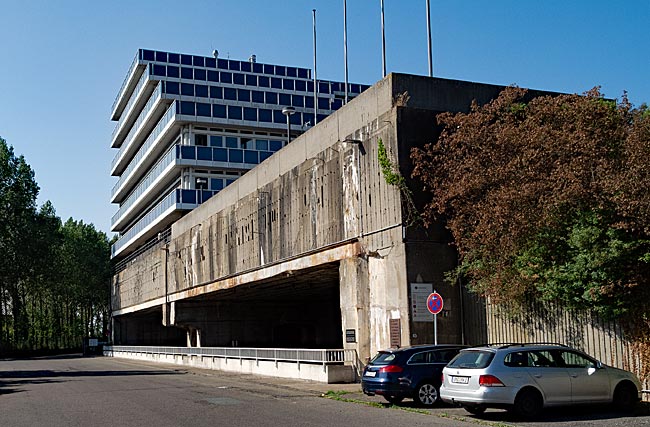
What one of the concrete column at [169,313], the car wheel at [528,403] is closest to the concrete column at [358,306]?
the car wheel at [528,403]

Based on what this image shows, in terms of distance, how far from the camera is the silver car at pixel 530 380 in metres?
14.2

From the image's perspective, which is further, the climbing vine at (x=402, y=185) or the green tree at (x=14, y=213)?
the green tree at (x=14, y=213)

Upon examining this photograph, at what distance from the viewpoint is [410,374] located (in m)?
17.3

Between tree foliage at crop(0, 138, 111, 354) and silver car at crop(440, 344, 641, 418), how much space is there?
2637 inches

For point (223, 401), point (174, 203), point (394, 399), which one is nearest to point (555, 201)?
point (394, 399)

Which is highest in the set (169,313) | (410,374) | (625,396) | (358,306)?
(358,306)

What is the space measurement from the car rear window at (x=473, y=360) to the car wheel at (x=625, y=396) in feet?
9.44

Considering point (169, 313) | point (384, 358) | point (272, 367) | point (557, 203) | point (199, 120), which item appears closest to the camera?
point (557, 203)

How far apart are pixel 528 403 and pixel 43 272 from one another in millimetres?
70535

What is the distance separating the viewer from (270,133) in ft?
239

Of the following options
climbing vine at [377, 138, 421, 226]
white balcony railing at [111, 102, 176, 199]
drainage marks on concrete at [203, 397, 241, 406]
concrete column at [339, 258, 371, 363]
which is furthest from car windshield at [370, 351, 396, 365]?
white balcony railing at [111, 102, 176, 199]

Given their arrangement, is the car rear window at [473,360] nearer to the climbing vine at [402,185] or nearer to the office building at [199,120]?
the climbing vine at [402,185]

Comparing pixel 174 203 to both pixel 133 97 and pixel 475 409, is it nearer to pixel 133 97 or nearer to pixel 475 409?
pixel 133 97

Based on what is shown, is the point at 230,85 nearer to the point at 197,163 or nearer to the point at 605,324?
the point at 197,163
